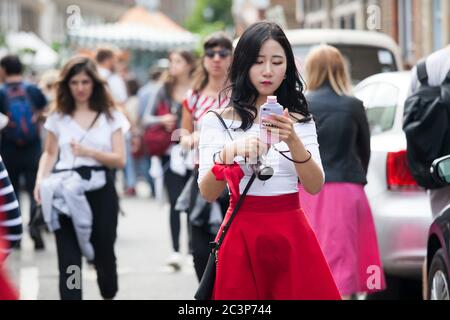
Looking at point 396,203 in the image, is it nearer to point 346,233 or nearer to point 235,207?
point 346,233

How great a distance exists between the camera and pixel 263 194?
15.7 feet

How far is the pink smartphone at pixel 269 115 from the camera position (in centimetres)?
444

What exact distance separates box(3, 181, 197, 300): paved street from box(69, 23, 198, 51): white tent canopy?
61.3 ft

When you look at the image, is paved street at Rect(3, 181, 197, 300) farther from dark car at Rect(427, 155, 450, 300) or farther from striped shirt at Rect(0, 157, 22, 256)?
striped shirt at Rect(0, 157, 22, 256)

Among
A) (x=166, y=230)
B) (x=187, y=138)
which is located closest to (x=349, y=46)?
(x=166, y=230)

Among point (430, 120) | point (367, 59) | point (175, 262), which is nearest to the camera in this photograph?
point (430, 120)

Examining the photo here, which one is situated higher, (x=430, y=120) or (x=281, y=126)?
(x=281, y=126)

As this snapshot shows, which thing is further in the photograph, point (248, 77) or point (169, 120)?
point (169, 120)

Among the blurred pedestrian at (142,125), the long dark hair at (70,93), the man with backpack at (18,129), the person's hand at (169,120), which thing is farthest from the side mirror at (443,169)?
the blurred pedestrian at (142,125)

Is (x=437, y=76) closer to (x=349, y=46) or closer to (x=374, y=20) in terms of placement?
(x=349, y=46)

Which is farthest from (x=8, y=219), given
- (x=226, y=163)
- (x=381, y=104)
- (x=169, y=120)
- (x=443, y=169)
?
(x=169, y=120)

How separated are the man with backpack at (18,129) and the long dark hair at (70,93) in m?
4.43

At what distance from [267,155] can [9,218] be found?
A: 1.00 metres

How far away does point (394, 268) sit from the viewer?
26.4 ft
